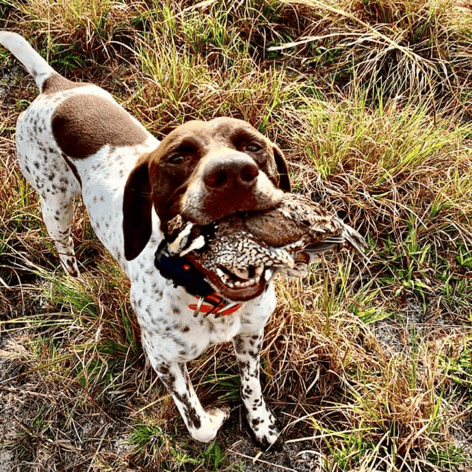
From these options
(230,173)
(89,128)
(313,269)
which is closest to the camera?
(230,173)

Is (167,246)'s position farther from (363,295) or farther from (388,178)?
(388,178)

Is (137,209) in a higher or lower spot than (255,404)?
higher

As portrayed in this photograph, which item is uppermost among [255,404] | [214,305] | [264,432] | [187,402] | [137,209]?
[137,209]

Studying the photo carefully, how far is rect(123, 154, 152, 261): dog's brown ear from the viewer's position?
8.07 feet

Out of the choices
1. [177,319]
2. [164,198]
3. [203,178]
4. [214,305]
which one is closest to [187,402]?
[177,319]

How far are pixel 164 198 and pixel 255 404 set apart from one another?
51.5 inches

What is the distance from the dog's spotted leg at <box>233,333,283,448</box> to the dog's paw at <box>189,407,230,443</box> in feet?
0.49

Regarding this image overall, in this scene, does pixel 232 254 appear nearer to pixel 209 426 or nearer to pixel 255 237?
pixel 255 237

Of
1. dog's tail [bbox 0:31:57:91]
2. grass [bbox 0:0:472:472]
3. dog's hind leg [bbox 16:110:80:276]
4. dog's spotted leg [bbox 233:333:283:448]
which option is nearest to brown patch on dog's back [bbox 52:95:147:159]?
dog's hind leg [bbox 16:110:80:276]

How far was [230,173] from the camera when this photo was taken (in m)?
1.94

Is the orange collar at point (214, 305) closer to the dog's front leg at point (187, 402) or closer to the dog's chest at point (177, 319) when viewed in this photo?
the dog's chest at point (177, 319)

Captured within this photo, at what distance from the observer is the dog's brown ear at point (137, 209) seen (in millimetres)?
2461

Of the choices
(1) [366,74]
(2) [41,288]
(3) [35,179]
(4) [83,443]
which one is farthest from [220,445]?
(1) [366,74]

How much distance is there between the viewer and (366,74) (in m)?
4.44
